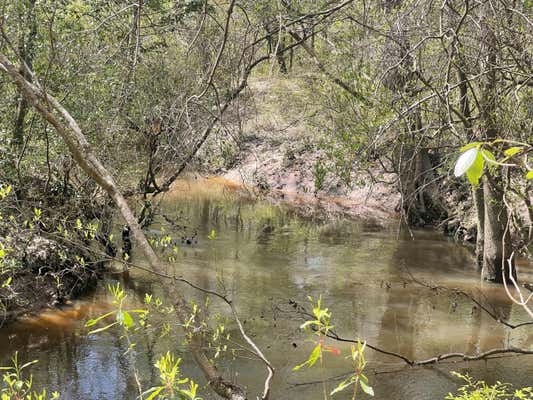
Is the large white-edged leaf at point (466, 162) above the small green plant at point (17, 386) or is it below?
above

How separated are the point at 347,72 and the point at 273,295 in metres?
4.75

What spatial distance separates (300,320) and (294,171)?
14573 millimetres

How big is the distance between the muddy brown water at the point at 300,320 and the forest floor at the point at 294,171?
3.37 meters

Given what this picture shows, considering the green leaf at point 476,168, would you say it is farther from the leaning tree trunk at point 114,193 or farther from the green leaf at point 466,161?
the leaning tree trunk at point 114,193

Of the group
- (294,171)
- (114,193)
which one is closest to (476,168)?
(114,193)

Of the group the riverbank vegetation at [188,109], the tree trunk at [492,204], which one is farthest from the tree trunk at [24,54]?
the tree trunk at [492,204]

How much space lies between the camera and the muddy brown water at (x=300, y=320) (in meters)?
6.56

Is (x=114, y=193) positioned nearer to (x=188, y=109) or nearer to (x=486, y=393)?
(x=188, y=109)

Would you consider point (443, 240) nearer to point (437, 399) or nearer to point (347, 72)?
point (347, 72)

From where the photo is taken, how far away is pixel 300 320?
8391 millimetres

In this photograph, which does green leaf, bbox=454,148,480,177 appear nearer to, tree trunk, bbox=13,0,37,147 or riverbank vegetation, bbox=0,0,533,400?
riverbank vegetation, bbox=0,0,533,400

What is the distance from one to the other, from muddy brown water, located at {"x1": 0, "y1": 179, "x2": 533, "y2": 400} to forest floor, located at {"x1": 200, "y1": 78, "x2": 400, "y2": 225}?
3.37 m

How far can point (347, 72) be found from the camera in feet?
39.2

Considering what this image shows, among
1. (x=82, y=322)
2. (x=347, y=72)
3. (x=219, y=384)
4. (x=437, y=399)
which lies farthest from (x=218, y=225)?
(x=219, y=384)
